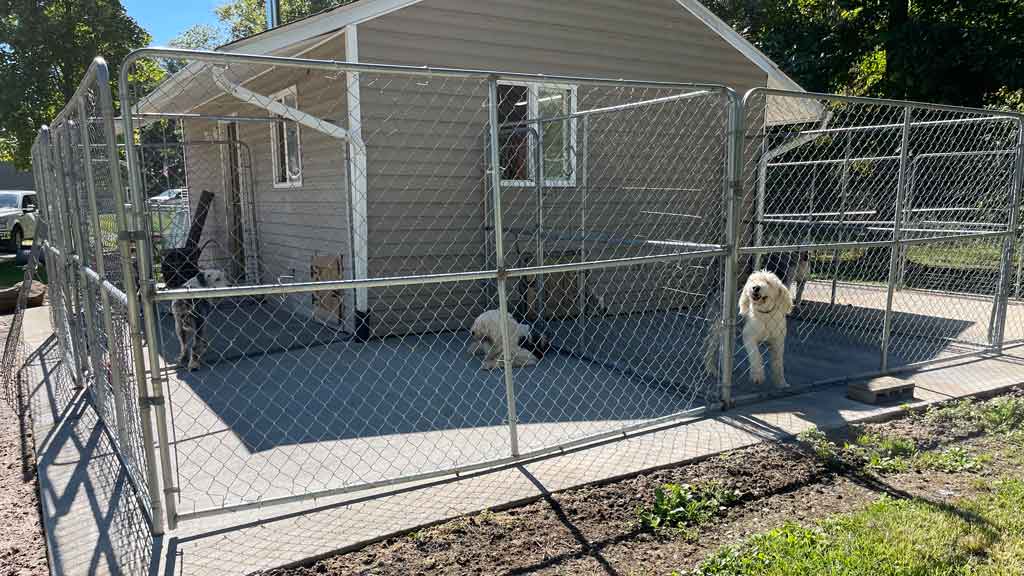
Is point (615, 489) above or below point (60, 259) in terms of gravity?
below

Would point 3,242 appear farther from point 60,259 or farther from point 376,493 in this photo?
point 376,493

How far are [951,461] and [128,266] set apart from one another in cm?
442

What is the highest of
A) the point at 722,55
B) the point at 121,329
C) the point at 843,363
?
the point at 722,55

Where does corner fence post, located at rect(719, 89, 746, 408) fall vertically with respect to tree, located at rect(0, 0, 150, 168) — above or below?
below

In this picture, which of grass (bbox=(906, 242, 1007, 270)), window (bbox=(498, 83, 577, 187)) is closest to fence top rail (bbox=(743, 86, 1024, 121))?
window (bbox=(498, 83, 577, 187))

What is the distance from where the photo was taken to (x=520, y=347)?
6.06 m

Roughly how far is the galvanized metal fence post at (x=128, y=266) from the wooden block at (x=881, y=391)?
449cm

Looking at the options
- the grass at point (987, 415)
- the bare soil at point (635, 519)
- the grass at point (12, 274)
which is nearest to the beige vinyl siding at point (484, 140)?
the grass at point (987, 415)

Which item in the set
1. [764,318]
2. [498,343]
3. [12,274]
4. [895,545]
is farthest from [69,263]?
[12,274]

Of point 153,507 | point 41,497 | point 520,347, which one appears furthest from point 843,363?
point 41,497

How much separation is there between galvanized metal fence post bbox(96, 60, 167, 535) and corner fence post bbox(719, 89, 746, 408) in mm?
3356

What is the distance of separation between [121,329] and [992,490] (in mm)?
4740

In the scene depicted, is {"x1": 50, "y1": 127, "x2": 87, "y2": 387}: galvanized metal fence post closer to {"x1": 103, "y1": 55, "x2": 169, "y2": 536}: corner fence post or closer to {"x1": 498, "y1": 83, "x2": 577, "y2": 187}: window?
{"x1": 103, "y1": 55, "x2": 169, "y2": 536}: corner fence post

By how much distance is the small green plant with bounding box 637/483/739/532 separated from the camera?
314cm
